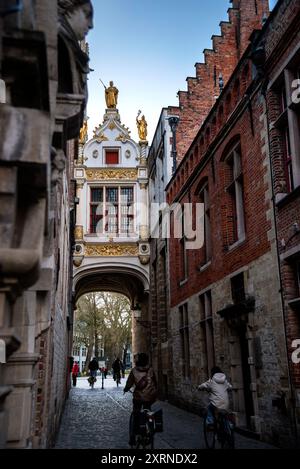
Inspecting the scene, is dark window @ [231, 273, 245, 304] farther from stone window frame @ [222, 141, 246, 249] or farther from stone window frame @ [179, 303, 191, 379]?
stone window frame @ [179, 303, 191, 379]

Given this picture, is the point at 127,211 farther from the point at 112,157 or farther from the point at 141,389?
the point at 141,389

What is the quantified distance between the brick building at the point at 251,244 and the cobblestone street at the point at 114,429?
82 cm

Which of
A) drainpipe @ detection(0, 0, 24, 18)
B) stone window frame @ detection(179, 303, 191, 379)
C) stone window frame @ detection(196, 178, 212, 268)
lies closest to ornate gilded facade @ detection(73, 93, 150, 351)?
stone window frame @ detection(179, 303, 191, 379)

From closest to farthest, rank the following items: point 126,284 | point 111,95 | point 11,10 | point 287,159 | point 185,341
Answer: point 11,10 → point 287,159 → point 185,341 → point 111,95 → point 126,284

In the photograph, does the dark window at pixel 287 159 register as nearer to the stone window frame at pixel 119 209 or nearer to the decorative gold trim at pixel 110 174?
the stone window frame at pixel 119 209

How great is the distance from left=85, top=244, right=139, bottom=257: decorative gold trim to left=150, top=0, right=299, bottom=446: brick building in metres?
7.41

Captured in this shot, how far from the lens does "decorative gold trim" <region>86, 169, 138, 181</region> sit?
970 inches

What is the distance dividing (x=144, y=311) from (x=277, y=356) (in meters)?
16.9

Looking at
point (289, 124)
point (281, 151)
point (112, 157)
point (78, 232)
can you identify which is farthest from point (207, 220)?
point (112, 157)

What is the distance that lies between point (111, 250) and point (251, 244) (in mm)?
13737

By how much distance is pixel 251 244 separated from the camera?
1051cm

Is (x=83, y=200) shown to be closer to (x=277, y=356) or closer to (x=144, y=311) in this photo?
(x=144, y=311)

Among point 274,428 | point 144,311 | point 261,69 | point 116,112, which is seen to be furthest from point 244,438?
point 116,112

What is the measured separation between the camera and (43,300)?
4617 millimetres
